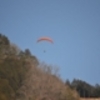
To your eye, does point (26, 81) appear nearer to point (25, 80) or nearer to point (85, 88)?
point (25, 80)

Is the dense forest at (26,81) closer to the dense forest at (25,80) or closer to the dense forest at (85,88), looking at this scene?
the dense forest at (25,80)

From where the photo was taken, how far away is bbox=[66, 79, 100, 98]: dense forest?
79.9 m

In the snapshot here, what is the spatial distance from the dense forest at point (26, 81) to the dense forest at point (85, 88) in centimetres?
3045

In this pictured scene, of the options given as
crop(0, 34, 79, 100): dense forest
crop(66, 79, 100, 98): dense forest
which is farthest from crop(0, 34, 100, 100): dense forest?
crop(66, 79, 100, 98): dense forest

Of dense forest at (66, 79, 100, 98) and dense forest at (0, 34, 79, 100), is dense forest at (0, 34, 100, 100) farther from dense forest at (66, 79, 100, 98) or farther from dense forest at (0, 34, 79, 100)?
dense forest at (66, 79, 100, 98)

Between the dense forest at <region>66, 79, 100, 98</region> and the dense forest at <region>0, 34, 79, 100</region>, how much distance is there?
30454 mm

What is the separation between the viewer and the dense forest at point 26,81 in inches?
1460

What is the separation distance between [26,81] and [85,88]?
44.4 metres

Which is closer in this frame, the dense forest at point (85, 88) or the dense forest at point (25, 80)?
the dense forest at point (25, 80)

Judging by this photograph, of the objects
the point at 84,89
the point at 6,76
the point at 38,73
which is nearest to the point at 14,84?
the point at 6,76

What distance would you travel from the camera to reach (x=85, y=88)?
3253 inches

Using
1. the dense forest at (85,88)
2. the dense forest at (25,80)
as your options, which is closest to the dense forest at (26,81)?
the dense forest at (25,80)

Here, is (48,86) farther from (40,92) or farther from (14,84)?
(14,84)

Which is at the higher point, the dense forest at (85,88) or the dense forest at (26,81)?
the dense forest at (85,88)
